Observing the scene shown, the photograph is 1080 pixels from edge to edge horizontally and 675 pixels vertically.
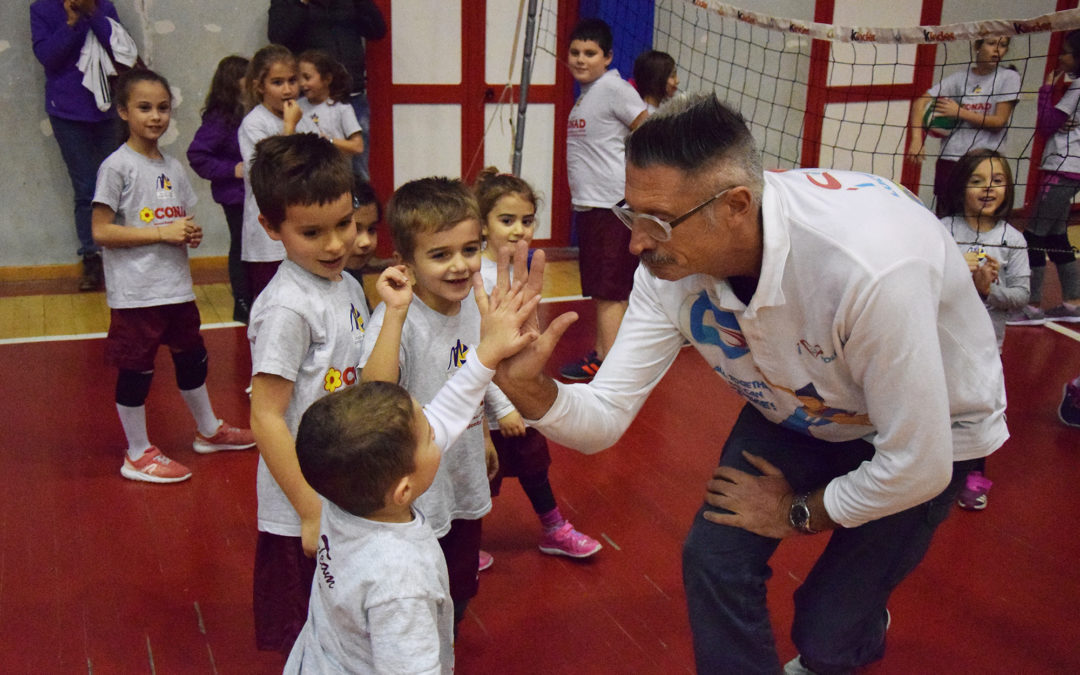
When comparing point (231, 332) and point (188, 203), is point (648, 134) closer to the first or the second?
point (188, 203)

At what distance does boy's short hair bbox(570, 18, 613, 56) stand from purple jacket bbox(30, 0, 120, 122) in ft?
8.47

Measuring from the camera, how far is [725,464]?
2.21 metres

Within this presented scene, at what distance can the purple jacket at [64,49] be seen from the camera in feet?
17.2

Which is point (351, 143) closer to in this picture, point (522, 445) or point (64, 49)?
point (64, 49)

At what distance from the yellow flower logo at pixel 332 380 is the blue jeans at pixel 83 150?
153 inches

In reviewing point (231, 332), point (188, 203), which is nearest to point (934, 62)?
point (231, 332)

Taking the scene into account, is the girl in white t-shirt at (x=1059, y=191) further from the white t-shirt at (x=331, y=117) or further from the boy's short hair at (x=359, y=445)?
the boy's short hair at (x=359, y=445)

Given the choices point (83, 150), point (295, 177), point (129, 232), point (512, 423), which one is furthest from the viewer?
point (83, 150)

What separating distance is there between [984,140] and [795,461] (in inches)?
157

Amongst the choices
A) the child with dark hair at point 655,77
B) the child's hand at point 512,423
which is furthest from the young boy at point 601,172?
the child's hand at point 512,423

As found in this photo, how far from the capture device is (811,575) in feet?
7.16

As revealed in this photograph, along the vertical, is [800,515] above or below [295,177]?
below

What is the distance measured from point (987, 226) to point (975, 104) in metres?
2.10

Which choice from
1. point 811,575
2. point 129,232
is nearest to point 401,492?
point 811,575
